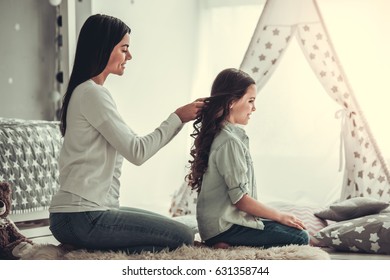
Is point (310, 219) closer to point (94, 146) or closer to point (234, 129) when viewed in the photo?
point (234, 129)

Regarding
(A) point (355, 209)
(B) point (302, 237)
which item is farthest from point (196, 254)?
(A) point (355, 209)

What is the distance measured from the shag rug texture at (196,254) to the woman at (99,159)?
4cm

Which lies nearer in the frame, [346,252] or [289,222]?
[289,222]

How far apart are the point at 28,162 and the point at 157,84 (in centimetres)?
157

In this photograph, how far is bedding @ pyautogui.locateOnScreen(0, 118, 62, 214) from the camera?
2955mm

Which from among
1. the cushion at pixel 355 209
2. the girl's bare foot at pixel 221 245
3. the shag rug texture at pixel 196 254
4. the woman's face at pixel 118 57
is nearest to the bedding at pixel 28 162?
the shag rug texture at pixel 196 254

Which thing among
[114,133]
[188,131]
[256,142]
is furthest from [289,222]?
[188,131]

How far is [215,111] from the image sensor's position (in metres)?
2.08

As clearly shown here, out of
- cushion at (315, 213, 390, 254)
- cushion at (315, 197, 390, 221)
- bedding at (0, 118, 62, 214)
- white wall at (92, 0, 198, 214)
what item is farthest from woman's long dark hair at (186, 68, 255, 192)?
white wall at (92, 0, 198, 214)

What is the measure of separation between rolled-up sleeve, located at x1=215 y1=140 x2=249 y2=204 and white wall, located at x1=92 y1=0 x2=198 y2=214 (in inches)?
93.5

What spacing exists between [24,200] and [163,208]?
135 cm

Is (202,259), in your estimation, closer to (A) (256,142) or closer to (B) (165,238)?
(B) (165,238)

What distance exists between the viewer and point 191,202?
333 centimetres
